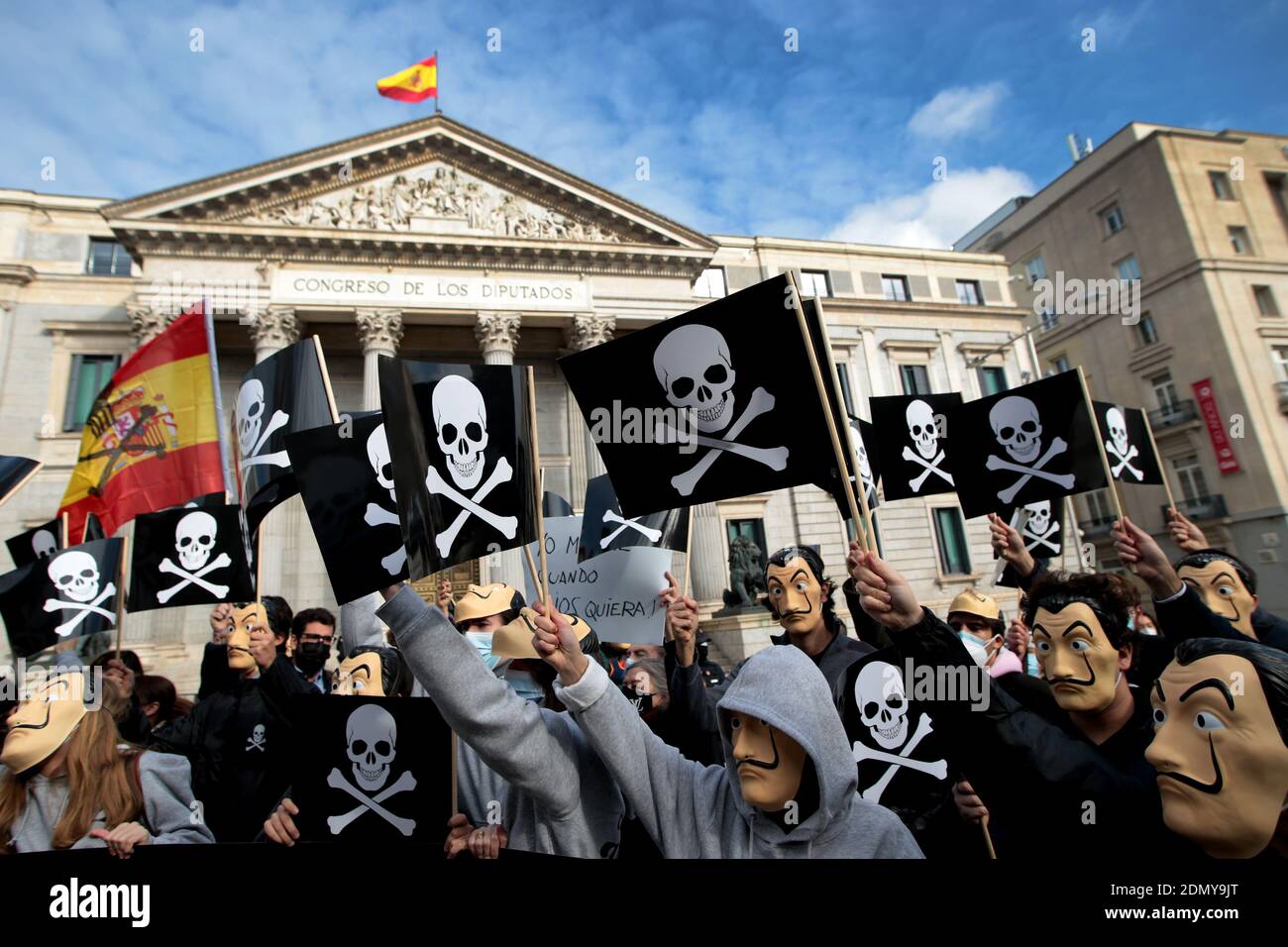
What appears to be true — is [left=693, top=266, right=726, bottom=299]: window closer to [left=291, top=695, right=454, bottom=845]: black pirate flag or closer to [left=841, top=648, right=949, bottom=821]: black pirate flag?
[left=841, top=648, right=949, bottom=821]: black pirate flag

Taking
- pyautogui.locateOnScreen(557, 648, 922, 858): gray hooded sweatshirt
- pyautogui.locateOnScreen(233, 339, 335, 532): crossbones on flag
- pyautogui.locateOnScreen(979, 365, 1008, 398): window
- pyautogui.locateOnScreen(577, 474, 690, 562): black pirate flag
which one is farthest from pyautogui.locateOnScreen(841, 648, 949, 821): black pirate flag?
pyautogui.locateOnScreen(979, 365, 1008, 398): window

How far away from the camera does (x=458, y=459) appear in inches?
137

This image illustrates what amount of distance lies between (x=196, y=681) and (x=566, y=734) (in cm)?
2048

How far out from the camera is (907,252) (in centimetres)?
3306

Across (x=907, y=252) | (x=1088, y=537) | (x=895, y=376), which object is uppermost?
(x=907, y=252)

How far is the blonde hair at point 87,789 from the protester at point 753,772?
2.42m

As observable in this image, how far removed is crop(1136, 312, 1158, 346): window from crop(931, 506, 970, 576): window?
14.3m

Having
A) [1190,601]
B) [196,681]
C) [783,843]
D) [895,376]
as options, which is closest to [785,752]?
[783,843]

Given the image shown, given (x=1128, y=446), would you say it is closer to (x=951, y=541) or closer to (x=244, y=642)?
(x=244, y=642)

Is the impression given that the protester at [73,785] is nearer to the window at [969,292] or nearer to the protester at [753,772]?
the protester at [753,772]

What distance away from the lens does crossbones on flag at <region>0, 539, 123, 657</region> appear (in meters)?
6.83

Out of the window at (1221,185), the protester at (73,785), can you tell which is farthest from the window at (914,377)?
the protester at (73,785)
